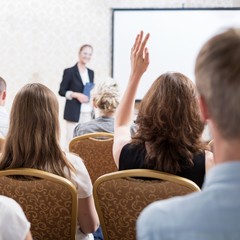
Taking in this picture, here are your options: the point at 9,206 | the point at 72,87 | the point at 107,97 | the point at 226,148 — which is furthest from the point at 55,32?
the point at 226,148

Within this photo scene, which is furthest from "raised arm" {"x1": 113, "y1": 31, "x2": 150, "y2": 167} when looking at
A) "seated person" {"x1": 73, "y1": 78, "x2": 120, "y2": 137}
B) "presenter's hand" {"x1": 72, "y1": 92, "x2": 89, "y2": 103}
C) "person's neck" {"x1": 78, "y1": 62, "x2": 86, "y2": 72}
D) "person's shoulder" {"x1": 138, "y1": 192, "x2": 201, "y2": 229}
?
"person's neck" {"x1": 78, "y1": 62, "x2": 86, "y2": 72}

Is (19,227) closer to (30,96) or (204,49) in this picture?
(204,49)

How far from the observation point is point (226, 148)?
29.3 inches

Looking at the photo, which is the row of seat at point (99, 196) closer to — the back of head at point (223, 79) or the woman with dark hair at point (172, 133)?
the woman with dark hair at point (172, 133)

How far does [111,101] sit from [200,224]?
2598mm

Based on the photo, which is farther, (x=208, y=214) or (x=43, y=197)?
(x=43, y=197)

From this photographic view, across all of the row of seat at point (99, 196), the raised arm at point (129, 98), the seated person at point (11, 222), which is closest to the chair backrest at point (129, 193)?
the row of seat at point (99, 196)

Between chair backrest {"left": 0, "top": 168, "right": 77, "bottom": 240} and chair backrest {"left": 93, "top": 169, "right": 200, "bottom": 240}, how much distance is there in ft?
0.38

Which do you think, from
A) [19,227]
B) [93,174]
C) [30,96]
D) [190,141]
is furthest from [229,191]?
[93,174]

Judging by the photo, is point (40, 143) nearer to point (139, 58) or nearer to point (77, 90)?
point (139, 58)

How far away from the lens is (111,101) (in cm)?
329

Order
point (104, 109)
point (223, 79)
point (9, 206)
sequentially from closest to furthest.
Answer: point (223, 79)
point (9, 206)
point (104, 109)

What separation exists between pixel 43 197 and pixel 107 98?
69.0 inches

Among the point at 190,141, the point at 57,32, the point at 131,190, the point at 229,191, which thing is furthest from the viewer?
the point at 57,32
